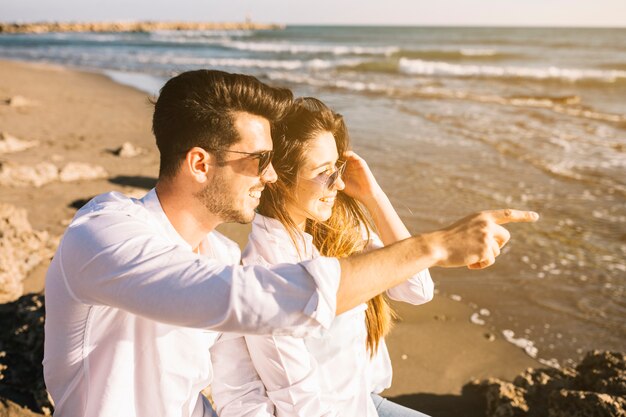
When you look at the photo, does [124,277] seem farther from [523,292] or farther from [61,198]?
[61,198]

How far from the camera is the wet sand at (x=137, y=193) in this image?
3896 mm

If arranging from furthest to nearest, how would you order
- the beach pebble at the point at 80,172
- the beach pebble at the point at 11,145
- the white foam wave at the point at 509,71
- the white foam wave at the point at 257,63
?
1. the white foam wave at the point at 257,63
2. the white foam wave at the point at 509,71
3. the beach pebble at the point at 11,145
4. the beach pebble at the point at 80,172

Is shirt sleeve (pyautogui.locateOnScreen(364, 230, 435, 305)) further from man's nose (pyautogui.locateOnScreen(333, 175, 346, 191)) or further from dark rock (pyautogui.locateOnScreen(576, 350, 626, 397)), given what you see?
dark rock (pyautogui.locateOnScreen(576, 350, 626, 397))

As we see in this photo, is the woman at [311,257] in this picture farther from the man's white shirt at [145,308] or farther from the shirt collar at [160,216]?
the shirt collar at [160,216]

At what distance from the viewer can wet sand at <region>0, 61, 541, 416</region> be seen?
3896mm

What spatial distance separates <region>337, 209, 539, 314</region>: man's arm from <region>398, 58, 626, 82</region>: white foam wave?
2309cm

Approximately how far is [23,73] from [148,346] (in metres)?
22.1

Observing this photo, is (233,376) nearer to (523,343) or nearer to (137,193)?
(523,343)

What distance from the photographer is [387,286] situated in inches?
63.1

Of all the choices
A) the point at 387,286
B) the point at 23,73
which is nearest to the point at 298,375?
the point at 387,286

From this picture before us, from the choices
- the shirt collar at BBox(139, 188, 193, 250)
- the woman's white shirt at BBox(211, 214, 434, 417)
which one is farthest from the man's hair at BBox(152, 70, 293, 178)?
the woman's white shirt at BBox(211, 214, 434, 417)

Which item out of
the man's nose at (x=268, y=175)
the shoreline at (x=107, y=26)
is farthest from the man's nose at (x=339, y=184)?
the shoreline at (x=107, y=26)

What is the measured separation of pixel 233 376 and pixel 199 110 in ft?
3.84

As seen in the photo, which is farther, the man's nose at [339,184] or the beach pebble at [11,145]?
the beach pebble at [11,145]
